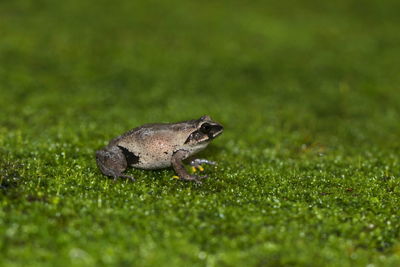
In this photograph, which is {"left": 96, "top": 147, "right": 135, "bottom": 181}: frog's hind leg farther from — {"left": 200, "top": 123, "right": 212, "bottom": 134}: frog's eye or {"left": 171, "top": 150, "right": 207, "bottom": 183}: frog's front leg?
{"left": 200, "top": 123, "right": 212, "bottom": 134}: frog's eye

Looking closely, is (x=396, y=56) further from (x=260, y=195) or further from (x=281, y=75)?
(x=260, y=195)

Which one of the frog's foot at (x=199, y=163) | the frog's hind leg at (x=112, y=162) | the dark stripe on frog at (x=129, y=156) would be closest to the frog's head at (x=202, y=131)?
the frog's foot at (x=199, y=163)

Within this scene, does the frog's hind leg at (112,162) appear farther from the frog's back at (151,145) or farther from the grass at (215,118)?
the grass at (215,118)

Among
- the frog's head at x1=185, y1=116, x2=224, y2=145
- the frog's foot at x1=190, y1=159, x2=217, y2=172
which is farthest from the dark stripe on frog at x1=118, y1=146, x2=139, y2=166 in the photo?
the frog's foot at x1=190, y1=159, x2=217, y2=172

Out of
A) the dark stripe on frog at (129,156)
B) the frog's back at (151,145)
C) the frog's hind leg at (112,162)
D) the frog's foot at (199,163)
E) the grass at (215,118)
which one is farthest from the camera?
the frog's foot at (199,163)

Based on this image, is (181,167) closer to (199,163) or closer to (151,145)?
(151,145)

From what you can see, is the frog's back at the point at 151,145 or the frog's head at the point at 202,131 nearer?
the frog's back at the point at 151,145

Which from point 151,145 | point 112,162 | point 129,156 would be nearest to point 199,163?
point 151,145

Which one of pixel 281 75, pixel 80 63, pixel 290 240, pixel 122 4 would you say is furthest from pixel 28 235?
pixel 122 4
